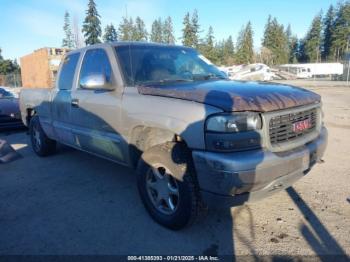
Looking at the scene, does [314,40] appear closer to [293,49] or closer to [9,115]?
A: [293,49]

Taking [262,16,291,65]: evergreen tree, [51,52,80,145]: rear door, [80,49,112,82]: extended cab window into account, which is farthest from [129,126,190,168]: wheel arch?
[262,16,291,65]: evergreen tree

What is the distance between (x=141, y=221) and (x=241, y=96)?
1.79m

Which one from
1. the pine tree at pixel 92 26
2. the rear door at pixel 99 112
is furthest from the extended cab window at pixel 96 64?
the pine tree at pixel 92 26

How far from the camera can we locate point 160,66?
4.08 metres

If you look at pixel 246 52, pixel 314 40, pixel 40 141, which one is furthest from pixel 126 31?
pixel 40 141

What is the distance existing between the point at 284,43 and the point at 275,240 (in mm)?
99275

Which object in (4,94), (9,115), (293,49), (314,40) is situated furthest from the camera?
(293,49)

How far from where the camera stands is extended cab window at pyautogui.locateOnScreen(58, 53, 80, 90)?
4.96 meters

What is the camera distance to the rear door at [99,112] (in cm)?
383

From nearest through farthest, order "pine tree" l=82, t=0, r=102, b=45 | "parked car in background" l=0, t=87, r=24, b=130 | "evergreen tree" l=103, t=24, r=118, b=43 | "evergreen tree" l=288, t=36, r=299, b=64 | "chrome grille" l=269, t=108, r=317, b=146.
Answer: "chrome grille" l=269, t=108, r=317, b=146
"parked car in background" l=0, t=87, r=24, b=130
"pine tree" l=82, t=0, r=102, b=45
"evergreen tree" l=103, t=24, r=118, b=43
"evergreen tree" l=288, t=36, r=299, b=64

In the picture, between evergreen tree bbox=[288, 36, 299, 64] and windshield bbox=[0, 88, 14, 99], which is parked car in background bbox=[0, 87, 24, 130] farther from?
evergreen tree bbox=[288, 36, 299, 64]

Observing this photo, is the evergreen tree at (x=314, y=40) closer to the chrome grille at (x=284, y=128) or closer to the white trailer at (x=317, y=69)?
the white trailer at (x=317, y=69)

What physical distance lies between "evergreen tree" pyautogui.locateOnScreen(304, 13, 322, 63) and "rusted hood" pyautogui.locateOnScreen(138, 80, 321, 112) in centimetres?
9880

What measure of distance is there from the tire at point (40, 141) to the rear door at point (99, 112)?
172 cm
